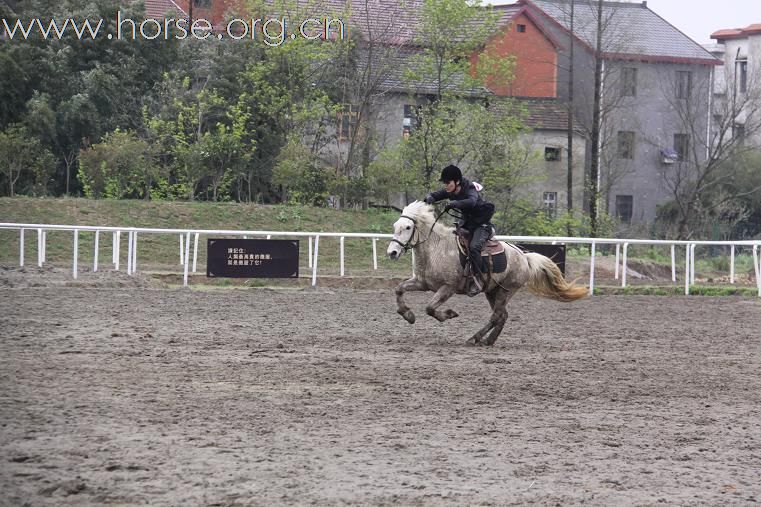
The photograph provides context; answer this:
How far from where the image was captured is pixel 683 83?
56.2m

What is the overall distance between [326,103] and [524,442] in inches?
1257

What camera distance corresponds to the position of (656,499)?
631 cm

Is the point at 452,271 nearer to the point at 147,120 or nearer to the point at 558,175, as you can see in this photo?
the point at 147,120

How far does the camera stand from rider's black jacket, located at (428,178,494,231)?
44.5 ft

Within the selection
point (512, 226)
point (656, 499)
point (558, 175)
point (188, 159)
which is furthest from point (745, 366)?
point (558, 175)

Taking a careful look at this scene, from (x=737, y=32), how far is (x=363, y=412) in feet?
232

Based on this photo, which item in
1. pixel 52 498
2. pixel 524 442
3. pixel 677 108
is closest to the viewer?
pixel 52 498

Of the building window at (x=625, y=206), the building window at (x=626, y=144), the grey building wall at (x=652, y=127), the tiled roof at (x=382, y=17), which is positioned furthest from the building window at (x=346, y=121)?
the building window at (x=625, y=206)

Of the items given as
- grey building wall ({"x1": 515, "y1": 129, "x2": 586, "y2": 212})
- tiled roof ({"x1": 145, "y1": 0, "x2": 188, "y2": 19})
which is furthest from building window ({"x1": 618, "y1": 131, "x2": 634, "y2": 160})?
tiled roof ({"x1": 145, "y1": 0, "x2": 188, "y2": 19})

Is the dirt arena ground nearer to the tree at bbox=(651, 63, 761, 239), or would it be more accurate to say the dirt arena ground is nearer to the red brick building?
the tree at bbox=(651, 63, 761, 239)

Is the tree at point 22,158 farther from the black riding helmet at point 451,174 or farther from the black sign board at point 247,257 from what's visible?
the black riding helmet at point 451,174

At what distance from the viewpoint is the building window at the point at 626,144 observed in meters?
55.7

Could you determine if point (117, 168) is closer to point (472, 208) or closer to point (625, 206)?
point (472, 208)

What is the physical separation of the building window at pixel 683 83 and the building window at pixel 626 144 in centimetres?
311
